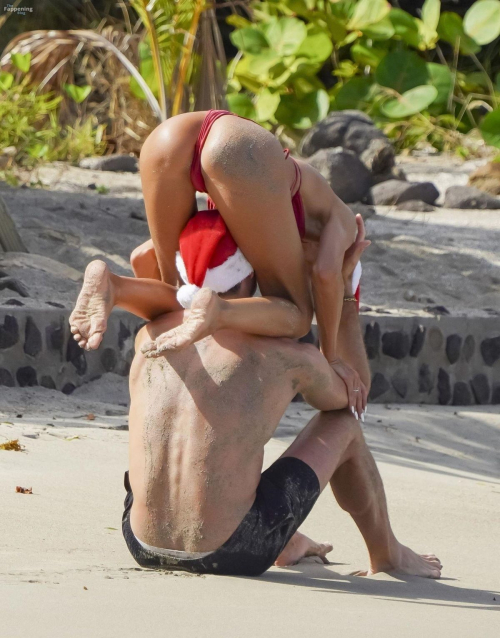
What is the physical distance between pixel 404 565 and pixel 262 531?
511 mm

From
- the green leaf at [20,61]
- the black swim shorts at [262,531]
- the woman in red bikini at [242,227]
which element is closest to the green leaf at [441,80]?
the green leaf at [20,61]

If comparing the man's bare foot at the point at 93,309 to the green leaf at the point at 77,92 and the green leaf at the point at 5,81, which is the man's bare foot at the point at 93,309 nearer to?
the green leaf at the point at 5,81

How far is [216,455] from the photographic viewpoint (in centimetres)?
217

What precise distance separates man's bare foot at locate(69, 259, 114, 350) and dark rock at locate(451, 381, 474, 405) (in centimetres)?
341

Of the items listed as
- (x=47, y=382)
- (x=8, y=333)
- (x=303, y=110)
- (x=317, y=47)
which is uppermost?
(x=317, y=47)

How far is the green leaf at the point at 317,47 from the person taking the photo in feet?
30.4

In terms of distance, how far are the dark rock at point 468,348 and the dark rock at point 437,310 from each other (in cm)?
17

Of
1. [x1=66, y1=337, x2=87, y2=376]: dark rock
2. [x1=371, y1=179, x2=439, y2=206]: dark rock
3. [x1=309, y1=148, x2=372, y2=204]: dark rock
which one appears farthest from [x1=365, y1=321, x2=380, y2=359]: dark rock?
[x1=371, y1=179, x2=439, y2=206]: dark rock

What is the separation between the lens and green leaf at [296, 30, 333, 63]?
30.4 feet

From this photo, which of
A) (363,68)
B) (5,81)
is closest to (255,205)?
(5,81)

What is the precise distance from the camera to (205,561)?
86.4 inches

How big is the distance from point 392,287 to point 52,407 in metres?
2.43

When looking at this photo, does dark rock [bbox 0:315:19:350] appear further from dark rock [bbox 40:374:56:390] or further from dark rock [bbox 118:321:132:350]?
dark rock [bbox 118:321:132:350]

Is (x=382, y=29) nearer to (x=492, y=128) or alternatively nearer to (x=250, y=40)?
(x=250, y=40)
